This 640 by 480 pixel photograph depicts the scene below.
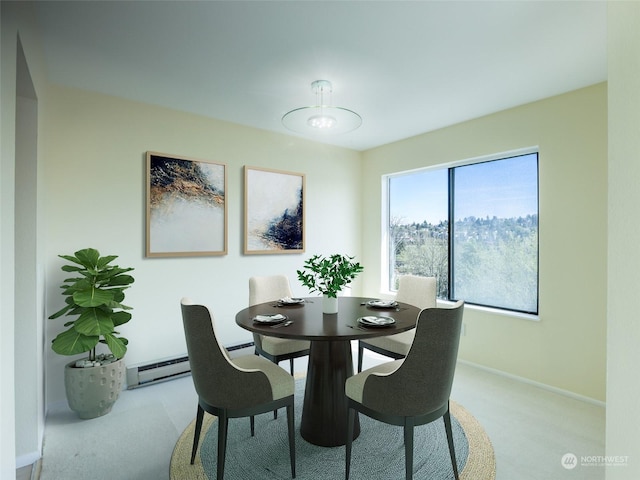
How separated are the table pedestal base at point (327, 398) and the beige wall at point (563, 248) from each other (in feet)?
6.63

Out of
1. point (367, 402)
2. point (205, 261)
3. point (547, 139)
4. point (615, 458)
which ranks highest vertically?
point (547, 139)

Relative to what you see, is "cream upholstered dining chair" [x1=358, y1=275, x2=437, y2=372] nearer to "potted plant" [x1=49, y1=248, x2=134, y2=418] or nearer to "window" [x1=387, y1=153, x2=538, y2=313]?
"window" [x1=387, y1=153, x2=538, y2=313]

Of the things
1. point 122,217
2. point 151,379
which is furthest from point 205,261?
point 151,379

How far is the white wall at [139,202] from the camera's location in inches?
112

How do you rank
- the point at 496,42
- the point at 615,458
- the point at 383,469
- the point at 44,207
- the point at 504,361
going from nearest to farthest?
the point at 615,458
the point at 383,469
the point at 496,42
the point at 44,207
the point at 504,361

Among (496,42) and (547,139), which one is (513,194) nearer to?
(547,139)

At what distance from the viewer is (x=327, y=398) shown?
2258 millimetres

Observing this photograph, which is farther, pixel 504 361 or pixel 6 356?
pixel 504 361

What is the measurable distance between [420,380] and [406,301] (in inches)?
Result: 58.5

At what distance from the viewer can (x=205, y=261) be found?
3646mm

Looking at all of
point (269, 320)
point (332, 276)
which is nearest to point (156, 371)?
point (269, 320)

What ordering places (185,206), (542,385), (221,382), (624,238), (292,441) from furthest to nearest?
1. (185,206)
2. (542,385)
3. (292,441)
4. (221,382)
5. (624,238)

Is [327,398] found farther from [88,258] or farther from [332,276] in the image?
[88,258]

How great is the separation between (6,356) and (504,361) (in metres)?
3.85
